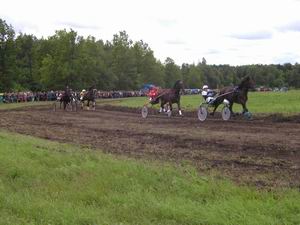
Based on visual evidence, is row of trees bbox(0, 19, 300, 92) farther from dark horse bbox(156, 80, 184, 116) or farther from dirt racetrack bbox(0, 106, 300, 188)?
dirt racetrack bbox(0, 106, 300, 188)

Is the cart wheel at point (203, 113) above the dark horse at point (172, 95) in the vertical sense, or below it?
below

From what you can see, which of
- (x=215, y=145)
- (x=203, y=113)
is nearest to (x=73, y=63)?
(x=203, y=113)

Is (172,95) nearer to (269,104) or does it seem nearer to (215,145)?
(269,104)

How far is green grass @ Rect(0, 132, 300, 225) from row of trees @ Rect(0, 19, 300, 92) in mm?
82115

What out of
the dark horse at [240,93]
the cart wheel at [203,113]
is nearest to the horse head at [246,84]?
the dark horse at [240,93]

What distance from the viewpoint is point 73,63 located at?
94562 millimetres

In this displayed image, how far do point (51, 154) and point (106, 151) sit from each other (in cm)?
187

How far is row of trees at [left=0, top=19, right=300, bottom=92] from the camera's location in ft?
308

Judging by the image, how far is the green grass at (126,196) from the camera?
26.3 ft

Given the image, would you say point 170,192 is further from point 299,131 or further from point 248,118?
point 248,118

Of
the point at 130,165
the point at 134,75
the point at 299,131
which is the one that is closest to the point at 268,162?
the point at 130,165

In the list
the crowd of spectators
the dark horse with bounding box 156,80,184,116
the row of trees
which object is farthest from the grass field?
the row of trees

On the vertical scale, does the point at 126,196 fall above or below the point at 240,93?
below

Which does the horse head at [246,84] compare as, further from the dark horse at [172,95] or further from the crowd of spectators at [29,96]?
the crowd of spectators at [29,96]
